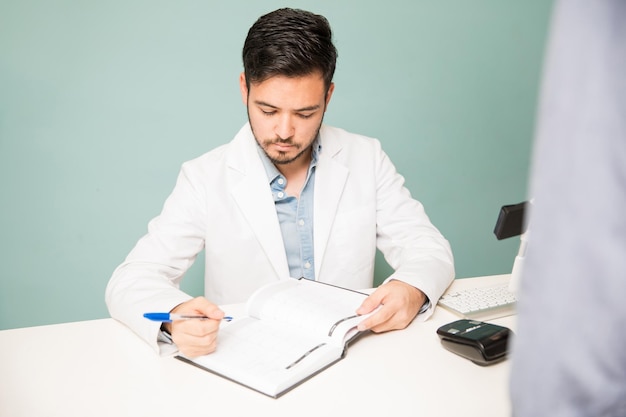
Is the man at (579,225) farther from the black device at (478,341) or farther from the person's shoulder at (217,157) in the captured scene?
the person's shoulder at (217,157)

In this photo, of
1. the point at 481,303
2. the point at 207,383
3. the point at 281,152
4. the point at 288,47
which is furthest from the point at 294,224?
the point at 207,383

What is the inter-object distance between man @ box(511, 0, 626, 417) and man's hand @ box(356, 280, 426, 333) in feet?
2.50

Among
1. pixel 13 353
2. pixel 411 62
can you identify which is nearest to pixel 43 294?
pixel 13 353

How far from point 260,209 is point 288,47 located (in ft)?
1.59

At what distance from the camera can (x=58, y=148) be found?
1.84m

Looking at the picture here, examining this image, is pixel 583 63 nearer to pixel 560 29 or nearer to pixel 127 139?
pixel 560 29

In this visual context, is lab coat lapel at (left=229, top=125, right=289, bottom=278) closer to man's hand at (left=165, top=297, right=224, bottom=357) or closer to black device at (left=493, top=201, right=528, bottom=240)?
man's hand at (left=165, top=297, right=224, bottom=357)

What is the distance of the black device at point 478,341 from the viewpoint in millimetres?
950

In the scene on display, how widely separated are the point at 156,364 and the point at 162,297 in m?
0.21

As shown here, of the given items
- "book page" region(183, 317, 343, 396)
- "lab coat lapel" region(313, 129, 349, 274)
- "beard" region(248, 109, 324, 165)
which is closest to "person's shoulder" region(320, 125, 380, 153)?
"lab coat lapel" region(313, 129, 349, 274)

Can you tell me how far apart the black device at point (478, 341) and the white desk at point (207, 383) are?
2cm

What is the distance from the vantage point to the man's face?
144 centimetres

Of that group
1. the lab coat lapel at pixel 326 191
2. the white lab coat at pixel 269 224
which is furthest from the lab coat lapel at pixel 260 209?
the lab coat lapel at pixel 326 191

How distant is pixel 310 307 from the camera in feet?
3.62
